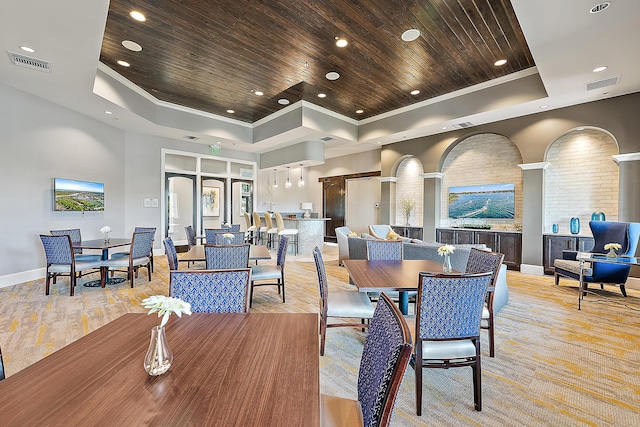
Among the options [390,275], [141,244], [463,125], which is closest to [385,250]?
[390,275]

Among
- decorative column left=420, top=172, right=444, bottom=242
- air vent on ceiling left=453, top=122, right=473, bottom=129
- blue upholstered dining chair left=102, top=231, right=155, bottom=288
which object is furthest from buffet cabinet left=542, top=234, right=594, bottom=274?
blue upholstered dining chair left=102, top=231, right=155, bottom=288

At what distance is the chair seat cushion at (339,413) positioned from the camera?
117cm

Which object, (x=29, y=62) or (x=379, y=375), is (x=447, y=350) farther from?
(x=29, y=62)

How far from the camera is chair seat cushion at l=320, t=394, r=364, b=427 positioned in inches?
46.3

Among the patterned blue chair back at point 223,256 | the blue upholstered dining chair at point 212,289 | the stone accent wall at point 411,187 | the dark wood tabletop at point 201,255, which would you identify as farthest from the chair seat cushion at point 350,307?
the stone accent wall at point 411,187

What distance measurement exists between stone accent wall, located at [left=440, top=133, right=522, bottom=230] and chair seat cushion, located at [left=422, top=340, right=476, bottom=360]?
230 inches

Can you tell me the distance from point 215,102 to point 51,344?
5558mm

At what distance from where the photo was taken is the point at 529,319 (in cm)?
350

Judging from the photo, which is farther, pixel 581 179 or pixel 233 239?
pixel 581 179

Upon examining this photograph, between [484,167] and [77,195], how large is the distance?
913 centimetres

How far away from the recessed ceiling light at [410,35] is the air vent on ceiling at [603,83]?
295cm

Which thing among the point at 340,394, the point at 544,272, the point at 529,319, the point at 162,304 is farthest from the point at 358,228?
the point at 162,304

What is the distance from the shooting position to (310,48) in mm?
4410

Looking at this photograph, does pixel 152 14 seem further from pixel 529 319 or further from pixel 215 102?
pixel 529 319
